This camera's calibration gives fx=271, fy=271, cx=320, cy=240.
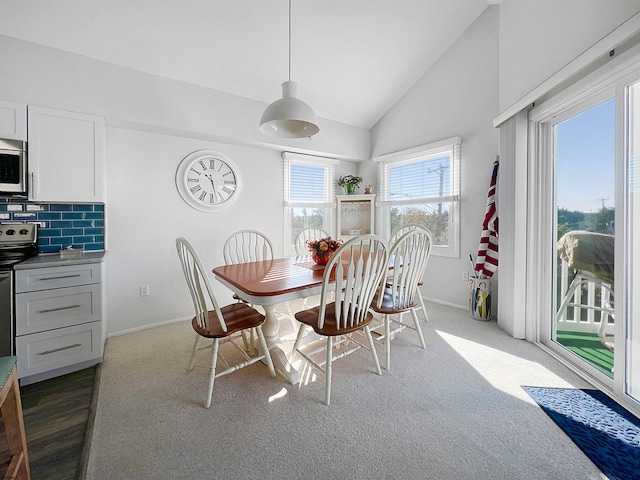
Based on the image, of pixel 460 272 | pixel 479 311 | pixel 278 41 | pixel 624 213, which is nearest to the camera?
pixel 624 213

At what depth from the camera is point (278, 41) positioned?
2.70 meters

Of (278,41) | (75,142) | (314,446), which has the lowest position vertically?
(314,446)

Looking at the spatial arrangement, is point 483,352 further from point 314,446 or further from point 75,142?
point 75,142

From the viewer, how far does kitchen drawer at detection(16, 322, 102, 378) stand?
1866mm

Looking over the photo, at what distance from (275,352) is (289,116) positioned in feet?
5.54

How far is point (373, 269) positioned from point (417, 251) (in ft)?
1.83

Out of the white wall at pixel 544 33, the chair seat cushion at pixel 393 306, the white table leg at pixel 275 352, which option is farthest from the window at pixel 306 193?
the white wall at pixel 544 33

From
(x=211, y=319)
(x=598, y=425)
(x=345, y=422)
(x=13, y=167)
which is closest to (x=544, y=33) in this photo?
(x=598, y=425)

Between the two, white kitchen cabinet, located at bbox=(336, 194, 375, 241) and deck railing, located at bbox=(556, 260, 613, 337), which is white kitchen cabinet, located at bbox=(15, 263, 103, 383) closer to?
white kitchen cabinet, located at bbox=(336, 194, 375, 241)

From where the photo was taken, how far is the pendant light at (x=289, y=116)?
68.4 inches

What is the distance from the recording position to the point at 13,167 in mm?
2037

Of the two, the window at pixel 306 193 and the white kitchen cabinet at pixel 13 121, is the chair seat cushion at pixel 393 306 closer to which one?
the window at pixel 306 193

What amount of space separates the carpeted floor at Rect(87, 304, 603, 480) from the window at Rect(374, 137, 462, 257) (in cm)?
169

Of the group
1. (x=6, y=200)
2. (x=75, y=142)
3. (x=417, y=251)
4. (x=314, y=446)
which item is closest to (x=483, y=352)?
(x=417, y=251)
